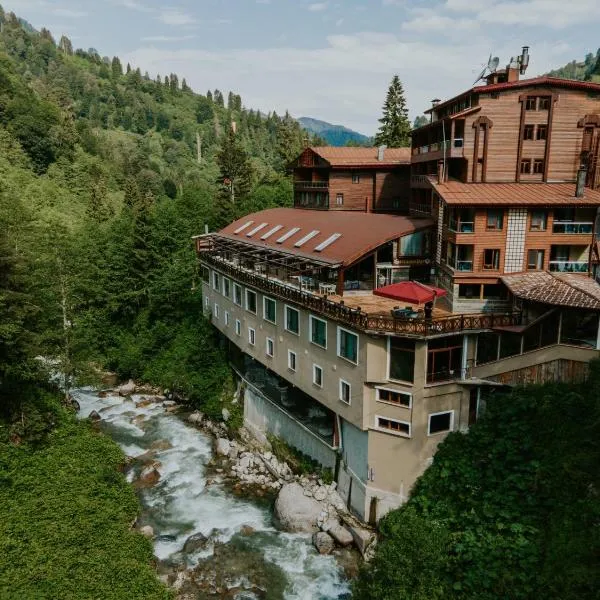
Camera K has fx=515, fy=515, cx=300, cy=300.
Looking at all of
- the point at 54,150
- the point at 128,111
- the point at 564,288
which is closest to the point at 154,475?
the point at 564,288

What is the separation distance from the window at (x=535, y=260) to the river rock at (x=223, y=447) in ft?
79.7

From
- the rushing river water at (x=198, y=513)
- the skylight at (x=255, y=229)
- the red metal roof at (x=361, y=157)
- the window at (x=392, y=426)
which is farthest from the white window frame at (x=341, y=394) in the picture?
the red metal roof at (x=361, y=157)

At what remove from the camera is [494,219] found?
30.5 metres

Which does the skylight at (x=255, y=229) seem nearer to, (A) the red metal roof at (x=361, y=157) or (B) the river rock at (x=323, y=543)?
(A) the red metal roof at (x=361, y=157)

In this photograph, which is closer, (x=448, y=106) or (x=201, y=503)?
(x=201, y=503)

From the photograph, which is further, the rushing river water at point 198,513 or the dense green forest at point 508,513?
the rushing river water at point 198,513

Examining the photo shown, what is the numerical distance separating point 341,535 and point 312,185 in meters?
34.6

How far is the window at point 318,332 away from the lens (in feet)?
99.8

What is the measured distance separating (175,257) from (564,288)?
40073mm

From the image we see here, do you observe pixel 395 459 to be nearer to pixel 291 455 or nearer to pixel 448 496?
pixel 448 496

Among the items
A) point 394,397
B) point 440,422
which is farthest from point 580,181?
point 394,397

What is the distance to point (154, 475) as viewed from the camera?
35.5 metres

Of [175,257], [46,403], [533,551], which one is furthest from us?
[175,257]

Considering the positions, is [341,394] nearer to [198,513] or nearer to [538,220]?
[198,513]
